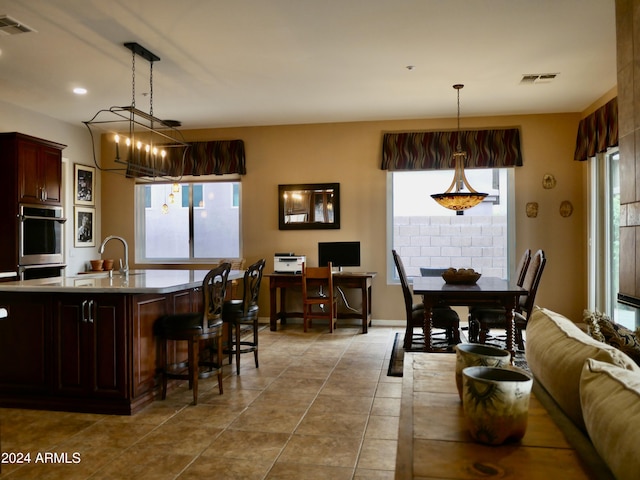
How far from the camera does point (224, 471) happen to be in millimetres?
2449

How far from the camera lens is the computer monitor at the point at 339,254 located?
6598 mm

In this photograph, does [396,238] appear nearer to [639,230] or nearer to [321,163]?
[321,163]

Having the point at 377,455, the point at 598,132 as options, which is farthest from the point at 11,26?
the point at 598,132

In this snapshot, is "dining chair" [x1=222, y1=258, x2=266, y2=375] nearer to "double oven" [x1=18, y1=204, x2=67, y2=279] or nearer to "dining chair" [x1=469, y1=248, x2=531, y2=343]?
"dining chair" [x1=469, y1=248, x2=531, y2=343]

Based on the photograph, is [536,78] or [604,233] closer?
[536,78]

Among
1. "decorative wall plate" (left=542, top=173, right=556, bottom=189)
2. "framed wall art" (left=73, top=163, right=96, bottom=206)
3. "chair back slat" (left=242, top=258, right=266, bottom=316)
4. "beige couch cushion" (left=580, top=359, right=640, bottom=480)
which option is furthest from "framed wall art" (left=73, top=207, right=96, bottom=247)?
"beige couch cushion" (left=580, top=359, right=640, bottom=480)

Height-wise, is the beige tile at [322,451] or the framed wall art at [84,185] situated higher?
the framed wall art at [84,185]

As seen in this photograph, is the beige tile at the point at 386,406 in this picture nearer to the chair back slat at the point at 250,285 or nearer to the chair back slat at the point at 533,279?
the chair back slat at the point at 250,285

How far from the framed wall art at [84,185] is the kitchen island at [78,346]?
3.87 m

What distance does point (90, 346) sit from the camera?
10.8ft

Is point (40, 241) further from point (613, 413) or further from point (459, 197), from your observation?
point (613, 413)

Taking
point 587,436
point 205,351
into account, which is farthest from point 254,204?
point 587,436

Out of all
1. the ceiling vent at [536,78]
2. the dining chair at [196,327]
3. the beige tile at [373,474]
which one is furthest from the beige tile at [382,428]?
the ceiling vent at [536,78]

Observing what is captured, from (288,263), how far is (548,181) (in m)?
3.60
